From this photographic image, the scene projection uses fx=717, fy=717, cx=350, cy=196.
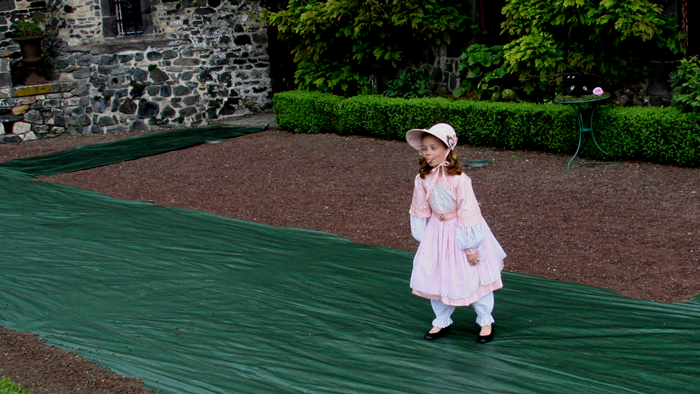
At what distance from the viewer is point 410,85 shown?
1234 cm

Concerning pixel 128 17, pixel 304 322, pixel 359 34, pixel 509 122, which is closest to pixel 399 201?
pixel 509 122

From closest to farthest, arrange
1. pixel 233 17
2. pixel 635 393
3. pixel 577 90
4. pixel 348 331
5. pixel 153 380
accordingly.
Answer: pixel 635 393 → pixel 153 380 → pixel 348 331 → pixel 577 90 → pixel 233 17

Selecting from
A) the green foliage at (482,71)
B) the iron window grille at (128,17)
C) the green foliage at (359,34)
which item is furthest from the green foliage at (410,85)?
the iron window grille at (128,17)

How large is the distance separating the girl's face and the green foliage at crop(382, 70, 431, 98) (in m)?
8.03

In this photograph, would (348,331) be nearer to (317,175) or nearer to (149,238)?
(149,238)

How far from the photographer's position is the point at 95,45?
13.5 m

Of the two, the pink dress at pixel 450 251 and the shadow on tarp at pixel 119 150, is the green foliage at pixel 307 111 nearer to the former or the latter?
the shadow on tarp at pixel 119 150

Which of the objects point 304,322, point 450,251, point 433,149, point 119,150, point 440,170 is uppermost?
point 433,149

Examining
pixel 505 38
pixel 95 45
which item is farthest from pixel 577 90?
pixel 95 45

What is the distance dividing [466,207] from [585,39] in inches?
277

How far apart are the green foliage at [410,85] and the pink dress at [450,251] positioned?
8.03 meters

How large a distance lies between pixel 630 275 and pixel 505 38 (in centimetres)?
715

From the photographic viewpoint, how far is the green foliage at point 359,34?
1187cm

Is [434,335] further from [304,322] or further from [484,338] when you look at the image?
[304,322]
